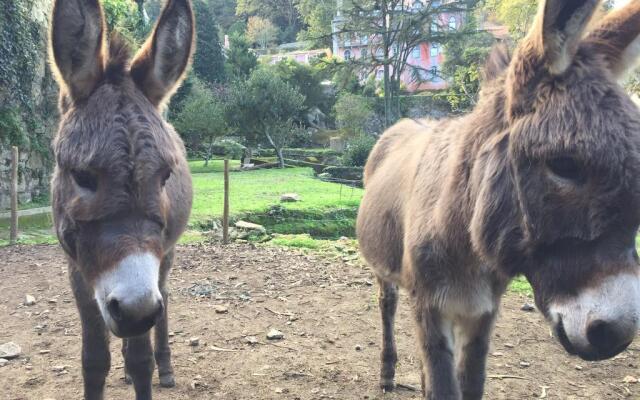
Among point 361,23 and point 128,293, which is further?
point 361,23

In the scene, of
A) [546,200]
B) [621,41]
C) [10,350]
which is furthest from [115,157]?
[10,350]

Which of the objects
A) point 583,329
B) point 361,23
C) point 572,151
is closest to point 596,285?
point 583,329

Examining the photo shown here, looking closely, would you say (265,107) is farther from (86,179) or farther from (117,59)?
(86,179)

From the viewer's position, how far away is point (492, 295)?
2459mm

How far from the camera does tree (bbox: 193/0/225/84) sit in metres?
39.3

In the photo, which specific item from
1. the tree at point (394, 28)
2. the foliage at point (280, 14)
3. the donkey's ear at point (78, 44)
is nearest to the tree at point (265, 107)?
the tree at point (394, 28)

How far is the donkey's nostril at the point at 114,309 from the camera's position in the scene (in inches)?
71.9

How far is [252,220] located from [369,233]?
26.7ft

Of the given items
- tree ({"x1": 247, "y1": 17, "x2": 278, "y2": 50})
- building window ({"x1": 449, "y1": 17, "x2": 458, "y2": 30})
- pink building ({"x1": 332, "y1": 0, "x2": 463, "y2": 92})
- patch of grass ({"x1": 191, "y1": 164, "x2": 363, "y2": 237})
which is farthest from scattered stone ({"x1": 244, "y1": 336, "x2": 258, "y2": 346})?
tree ({"x1": 247, "y1": 17, "x2": 278, "y2": 50})

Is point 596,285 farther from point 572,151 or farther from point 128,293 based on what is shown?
point 128,293

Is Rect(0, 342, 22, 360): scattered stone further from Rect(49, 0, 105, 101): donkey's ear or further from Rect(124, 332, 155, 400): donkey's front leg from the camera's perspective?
Rect(49, 0, 105, 101): donkey's ear

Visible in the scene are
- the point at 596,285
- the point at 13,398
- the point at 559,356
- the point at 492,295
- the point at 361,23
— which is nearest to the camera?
the point at 596,285

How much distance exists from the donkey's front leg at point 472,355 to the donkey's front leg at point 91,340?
2064mm

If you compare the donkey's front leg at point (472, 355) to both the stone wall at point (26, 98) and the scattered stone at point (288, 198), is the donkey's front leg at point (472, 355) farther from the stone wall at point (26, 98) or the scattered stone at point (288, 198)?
the stone wall at point (26, 98)
